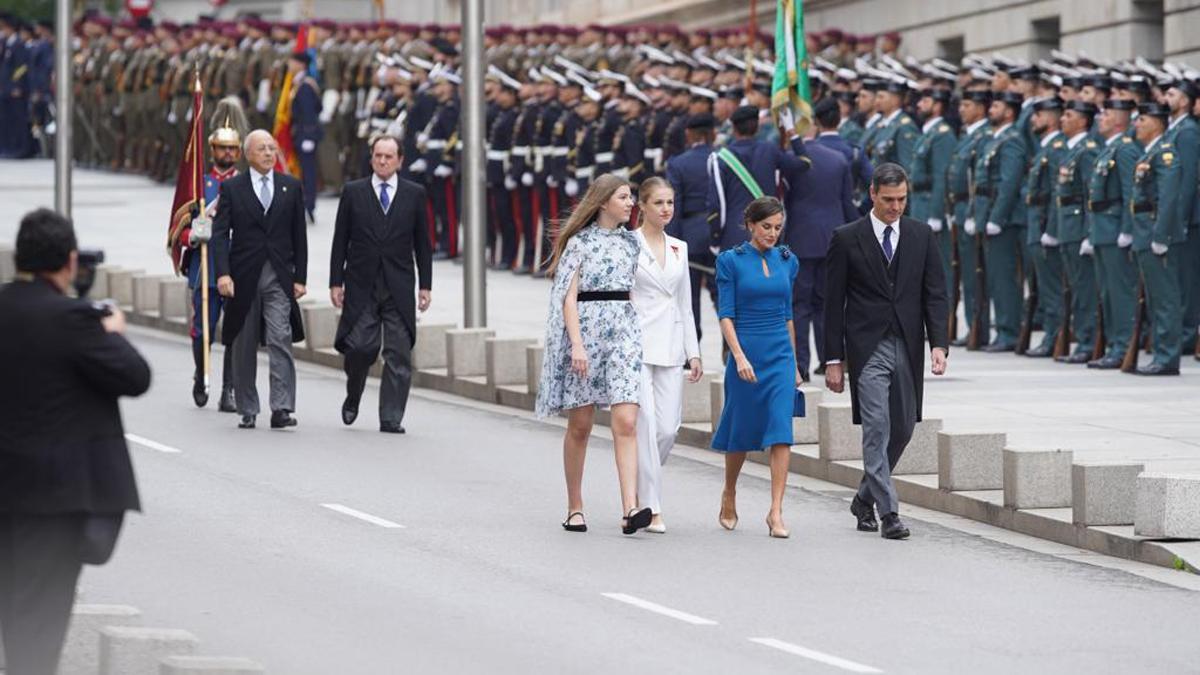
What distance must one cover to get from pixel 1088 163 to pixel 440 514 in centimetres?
923

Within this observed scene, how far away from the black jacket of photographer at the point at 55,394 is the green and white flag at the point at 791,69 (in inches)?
529

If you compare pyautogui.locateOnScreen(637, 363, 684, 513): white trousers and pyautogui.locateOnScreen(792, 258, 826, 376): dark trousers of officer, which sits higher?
pyautogui.locateOnScreen(792, 258, 826, 376): dark trousers of officer

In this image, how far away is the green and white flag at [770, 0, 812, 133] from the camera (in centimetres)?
2208

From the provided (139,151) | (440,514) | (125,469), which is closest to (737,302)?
(440,514)

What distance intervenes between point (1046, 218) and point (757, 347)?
9276 mm

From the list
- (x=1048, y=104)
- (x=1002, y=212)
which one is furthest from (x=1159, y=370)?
(x=1048, y=104)

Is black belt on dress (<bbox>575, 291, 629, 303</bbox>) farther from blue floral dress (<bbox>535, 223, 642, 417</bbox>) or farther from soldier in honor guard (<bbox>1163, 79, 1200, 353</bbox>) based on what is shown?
soldier in honor guard (<bbox>1163, 79, 1200, 353</bbox>)

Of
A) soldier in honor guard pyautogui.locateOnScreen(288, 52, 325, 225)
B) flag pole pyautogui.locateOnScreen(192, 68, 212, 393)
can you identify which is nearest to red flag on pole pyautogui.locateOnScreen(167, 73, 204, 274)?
flag pole pyautogui.locateOnScreen(192, 68, 212, 393)

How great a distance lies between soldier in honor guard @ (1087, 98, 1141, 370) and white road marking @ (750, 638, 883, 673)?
1145cm

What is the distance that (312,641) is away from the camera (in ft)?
36.5

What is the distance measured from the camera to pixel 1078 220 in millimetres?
22781

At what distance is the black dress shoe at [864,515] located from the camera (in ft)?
47.9

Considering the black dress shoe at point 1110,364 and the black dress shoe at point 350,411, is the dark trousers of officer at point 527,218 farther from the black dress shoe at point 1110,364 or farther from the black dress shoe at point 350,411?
the black dress shoe at point 350,411

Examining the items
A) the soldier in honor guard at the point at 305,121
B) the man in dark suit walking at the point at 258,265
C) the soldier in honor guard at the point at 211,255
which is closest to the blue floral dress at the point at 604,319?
the man in dark suit walking at the point at 258,265
